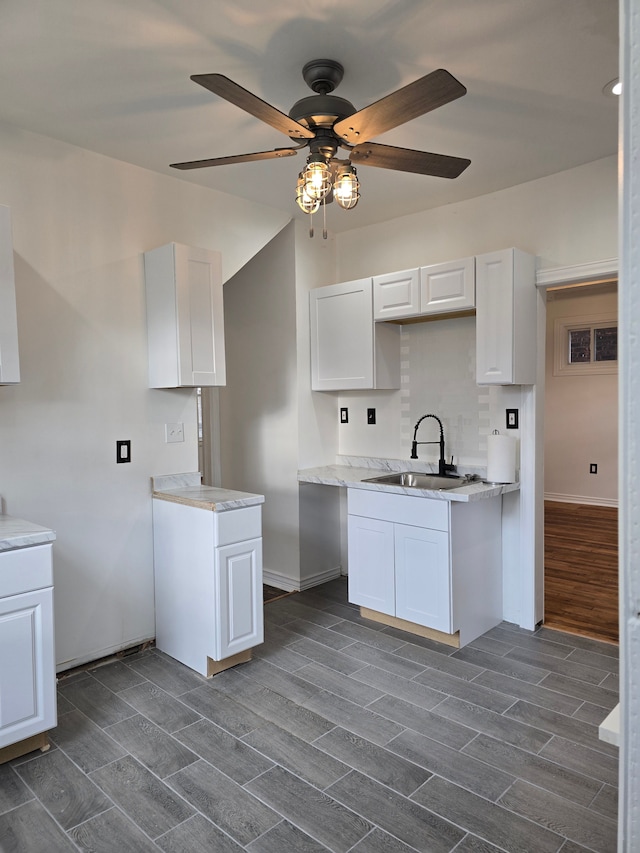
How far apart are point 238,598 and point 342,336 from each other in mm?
1891

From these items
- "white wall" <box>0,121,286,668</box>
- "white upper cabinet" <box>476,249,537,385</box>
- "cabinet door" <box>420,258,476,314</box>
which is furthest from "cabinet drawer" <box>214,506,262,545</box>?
"cabinet door" <box>420,258,476,314</box>

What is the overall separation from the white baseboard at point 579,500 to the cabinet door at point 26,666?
6275 mm

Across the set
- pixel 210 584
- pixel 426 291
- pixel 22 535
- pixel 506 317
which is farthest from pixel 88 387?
pixel 506 317

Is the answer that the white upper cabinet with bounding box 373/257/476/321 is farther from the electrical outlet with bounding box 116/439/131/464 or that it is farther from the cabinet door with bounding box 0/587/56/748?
the cabinet door with bounding box 0/587/56/748

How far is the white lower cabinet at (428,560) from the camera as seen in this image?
306 centimetres

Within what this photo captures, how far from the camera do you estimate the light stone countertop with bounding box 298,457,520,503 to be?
3008mm

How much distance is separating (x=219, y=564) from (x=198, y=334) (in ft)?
3.92

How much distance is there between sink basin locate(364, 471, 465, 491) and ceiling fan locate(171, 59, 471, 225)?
1879 millimetres

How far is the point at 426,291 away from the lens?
3.42m

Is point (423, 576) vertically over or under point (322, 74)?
under

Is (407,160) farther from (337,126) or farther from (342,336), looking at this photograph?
(342,336)

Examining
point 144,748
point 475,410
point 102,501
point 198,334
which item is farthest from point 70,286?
point 475,410

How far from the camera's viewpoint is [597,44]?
1.99 metres

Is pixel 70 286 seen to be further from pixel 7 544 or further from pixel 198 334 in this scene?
pixel 7 544
